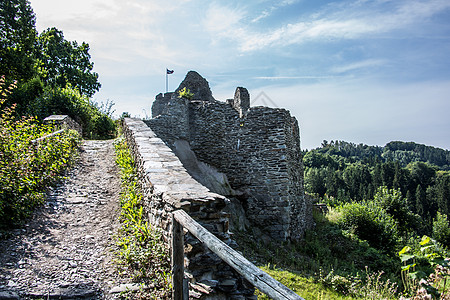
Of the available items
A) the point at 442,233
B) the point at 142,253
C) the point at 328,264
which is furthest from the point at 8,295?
the point at 442,233

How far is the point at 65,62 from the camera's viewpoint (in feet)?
81.6

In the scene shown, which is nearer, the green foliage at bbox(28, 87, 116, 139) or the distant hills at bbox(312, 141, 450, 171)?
the green foliage at bbox(28, 87, 116, 139)

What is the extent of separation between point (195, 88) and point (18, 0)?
39.2 ft

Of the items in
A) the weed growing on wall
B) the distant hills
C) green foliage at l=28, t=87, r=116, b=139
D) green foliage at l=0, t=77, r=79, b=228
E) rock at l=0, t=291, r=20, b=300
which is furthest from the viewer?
the distant hills

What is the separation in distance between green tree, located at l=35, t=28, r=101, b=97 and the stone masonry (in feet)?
50.7

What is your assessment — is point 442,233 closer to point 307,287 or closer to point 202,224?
point 307,287

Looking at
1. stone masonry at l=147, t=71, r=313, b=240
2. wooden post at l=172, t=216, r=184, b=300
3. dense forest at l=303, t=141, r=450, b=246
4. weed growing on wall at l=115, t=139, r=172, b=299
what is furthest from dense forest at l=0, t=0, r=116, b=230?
dense forest at l=303, t=141, r=450, b=246

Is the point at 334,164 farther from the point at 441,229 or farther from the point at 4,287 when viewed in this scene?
the point at 4,287

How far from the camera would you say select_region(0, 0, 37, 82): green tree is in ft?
53.0

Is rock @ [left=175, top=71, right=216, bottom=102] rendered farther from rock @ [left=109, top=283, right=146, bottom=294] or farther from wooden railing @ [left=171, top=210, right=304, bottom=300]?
wooden railing @ [left=171, top=210, right=304, bottom=300]

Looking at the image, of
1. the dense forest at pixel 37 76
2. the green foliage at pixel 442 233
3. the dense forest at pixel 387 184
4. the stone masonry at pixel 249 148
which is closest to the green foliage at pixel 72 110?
the dense forest at pixel 37 76

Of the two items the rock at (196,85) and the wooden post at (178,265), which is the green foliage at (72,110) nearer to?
the rock at (196,85)

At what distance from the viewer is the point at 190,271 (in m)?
2.95

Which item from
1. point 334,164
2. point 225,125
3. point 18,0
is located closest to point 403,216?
point 225,125
